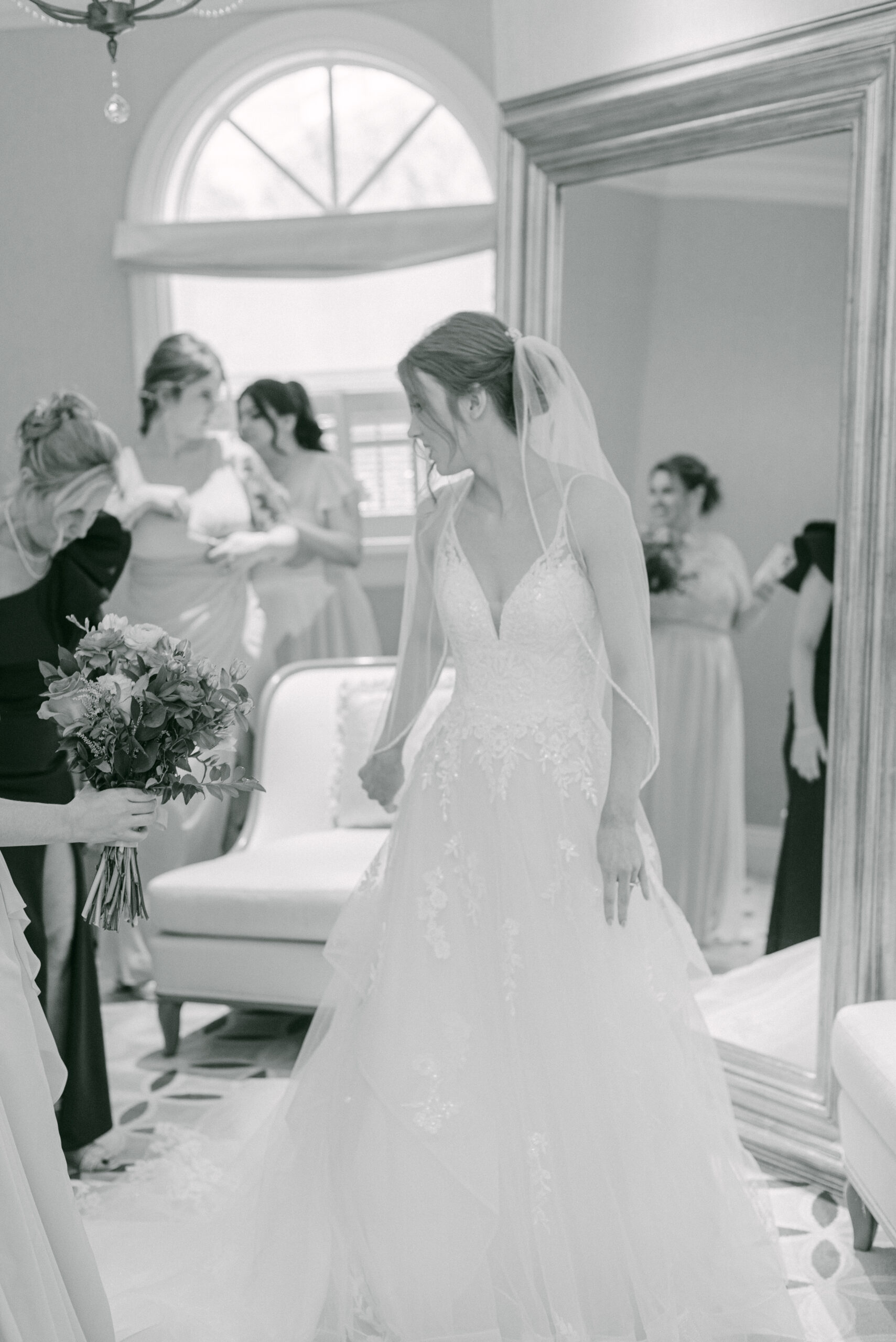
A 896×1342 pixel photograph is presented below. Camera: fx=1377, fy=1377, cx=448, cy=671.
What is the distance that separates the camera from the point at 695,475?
11.0 ft

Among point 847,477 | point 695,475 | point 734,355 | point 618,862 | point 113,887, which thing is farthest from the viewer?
point 695,475

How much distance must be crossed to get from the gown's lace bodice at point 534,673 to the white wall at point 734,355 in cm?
85

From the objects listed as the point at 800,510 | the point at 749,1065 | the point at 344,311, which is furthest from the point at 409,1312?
the point at 344,311

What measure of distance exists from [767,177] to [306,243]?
10.3 feet

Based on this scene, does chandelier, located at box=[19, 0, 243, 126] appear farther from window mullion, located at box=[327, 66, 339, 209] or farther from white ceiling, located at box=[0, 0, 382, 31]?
window mullion, located at box=[327, 66, 339, 209]

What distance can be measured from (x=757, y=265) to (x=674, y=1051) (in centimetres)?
181

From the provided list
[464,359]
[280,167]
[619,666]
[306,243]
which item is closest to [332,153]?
[280,167]

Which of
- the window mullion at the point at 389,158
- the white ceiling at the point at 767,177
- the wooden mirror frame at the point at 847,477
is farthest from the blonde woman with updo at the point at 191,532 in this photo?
the wooden mirror frame at the point at 847,477

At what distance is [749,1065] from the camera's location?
309 cm

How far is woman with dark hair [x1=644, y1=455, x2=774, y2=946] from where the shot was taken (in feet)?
10.8

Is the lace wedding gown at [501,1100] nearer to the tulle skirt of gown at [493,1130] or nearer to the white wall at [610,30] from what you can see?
the tulle skirt of gown at [493,1130]

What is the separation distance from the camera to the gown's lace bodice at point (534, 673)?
236 centimetres

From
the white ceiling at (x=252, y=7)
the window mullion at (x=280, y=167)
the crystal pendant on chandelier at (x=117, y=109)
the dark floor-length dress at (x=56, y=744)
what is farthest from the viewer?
the window mullion at (x=280, y=167)

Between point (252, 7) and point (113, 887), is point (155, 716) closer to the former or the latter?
point (113, 887)
